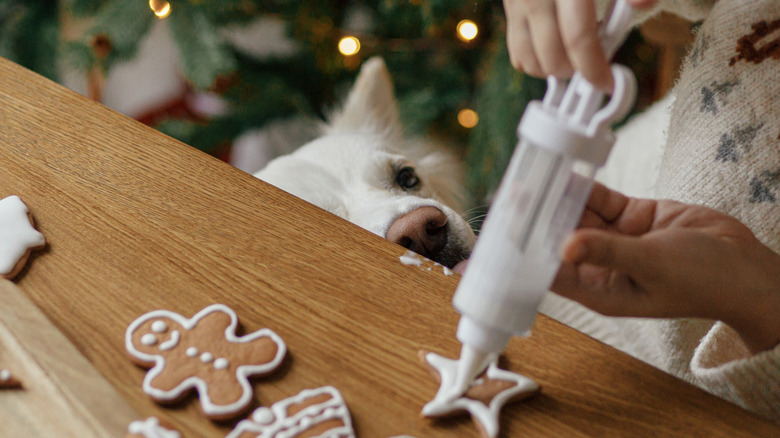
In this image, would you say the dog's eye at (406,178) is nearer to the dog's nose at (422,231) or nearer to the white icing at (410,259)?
the dog's nose at (422,231)

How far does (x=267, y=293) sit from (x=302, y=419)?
5.7 inches

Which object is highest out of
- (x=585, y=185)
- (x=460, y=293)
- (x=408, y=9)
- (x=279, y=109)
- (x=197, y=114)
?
(x=408, y=9)

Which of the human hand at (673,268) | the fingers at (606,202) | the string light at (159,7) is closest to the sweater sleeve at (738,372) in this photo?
the human hand at (673,268)

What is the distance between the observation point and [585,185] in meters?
0.43

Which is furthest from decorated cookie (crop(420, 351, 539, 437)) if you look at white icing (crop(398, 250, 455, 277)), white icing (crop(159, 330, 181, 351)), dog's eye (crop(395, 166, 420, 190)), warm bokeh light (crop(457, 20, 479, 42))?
warm bokeh light (crop(457, 20, 479, 42))

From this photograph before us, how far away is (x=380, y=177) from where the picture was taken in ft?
3.77

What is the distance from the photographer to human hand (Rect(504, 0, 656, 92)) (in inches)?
16.2

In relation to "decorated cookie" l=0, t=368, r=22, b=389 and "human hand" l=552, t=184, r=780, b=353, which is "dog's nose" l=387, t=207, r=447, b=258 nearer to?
"human hand" l=552, t=184, r=780, b=353

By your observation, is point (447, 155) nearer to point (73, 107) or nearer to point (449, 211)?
point (449, 211)

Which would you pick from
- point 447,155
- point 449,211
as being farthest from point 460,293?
point 447,155

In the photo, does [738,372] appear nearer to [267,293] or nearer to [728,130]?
[728,130]

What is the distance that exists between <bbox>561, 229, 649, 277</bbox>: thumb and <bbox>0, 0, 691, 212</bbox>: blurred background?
99 centimetres

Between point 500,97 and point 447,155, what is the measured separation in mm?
213

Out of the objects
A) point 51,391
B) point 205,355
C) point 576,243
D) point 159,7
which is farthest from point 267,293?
point 159,7
